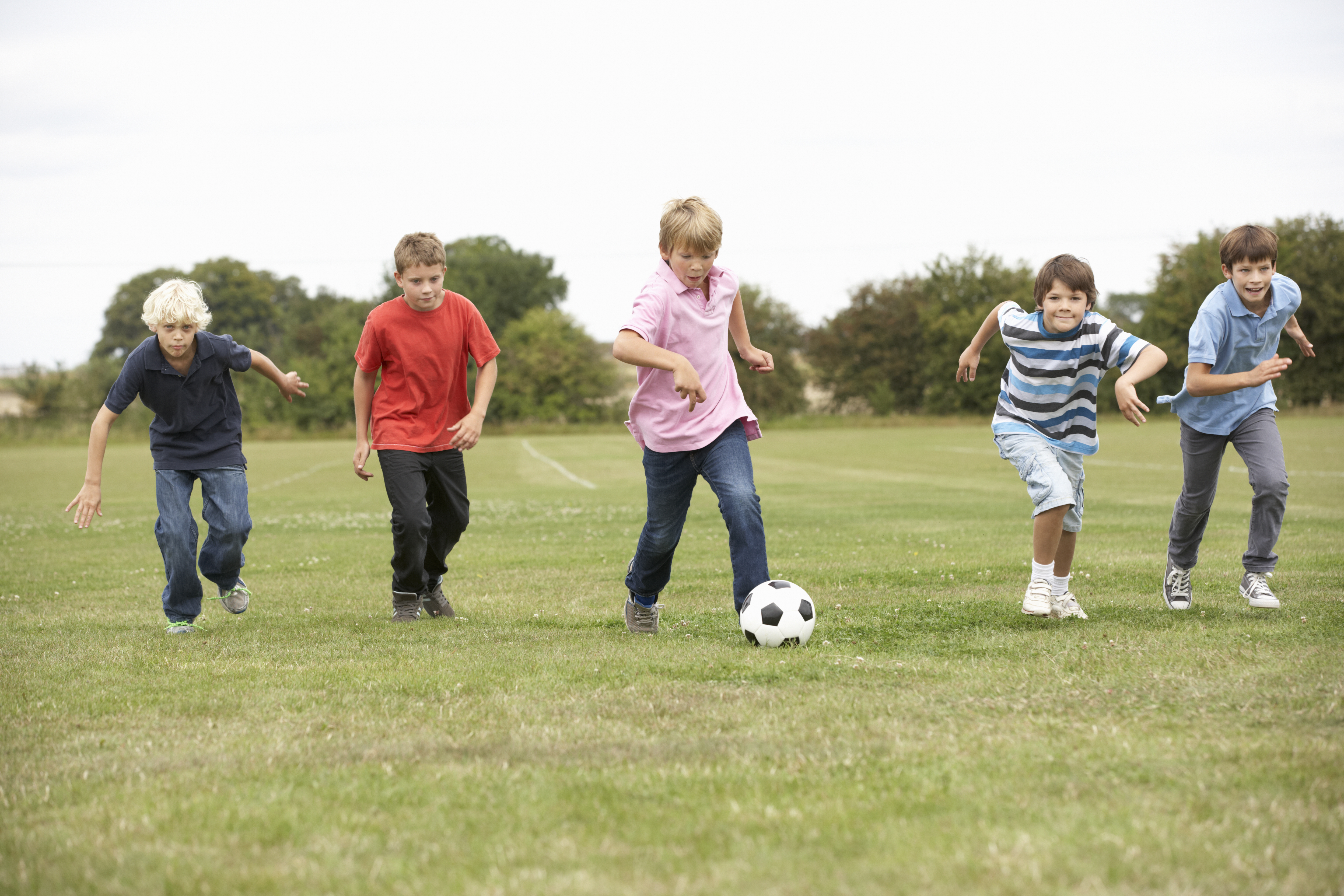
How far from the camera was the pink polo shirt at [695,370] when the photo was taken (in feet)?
18.7

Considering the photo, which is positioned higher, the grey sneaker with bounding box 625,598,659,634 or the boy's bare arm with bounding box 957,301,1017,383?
the boy's bare arm with bounding box 957,301,1017,383

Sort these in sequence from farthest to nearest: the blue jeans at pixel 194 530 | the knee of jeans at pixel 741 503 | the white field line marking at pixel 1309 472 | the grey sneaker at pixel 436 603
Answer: the white field line marking at pixel 1309 472, the grey sneaker at pixel 436 603, the blue jeans at pixel 194 530, the knee of jeans at pixel 741 503

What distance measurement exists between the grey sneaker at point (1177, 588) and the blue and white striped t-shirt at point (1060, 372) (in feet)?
3.02

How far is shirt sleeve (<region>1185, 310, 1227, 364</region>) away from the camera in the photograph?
20.6 feet

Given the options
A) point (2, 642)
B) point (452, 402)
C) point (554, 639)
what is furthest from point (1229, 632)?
point (2, 642)

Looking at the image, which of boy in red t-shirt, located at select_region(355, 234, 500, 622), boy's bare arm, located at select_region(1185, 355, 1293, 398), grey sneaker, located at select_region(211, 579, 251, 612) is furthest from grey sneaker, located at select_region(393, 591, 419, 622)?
boy's bare arm, located at select_region(1185, 355, 1293, 398)

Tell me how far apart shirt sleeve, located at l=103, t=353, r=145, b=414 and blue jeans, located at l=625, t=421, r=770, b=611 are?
2791mm

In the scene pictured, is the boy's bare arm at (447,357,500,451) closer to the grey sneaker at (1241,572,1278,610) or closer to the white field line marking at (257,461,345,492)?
the grey sneaker at (1241,572,1278,610)

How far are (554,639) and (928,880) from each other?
3649 mm

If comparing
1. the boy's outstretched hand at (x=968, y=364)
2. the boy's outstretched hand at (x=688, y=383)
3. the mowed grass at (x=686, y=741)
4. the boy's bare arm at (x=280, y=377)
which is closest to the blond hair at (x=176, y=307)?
the boy's bare arm at (x=280, y=377)

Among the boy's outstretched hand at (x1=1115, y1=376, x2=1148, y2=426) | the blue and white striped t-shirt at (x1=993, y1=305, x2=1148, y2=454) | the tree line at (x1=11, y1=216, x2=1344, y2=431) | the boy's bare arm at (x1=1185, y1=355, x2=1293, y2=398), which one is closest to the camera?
the boy's outstretched hand at (x1=1115, y1=376, x2=1148, y2=426)

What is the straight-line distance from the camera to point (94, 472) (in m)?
5.92

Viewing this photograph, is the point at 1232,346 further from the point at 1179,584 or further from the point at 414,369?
the point at 414,369

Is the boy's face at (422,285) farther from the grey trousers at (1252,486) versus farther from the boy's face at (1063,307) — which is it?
the grey trousers at (1252,486)
